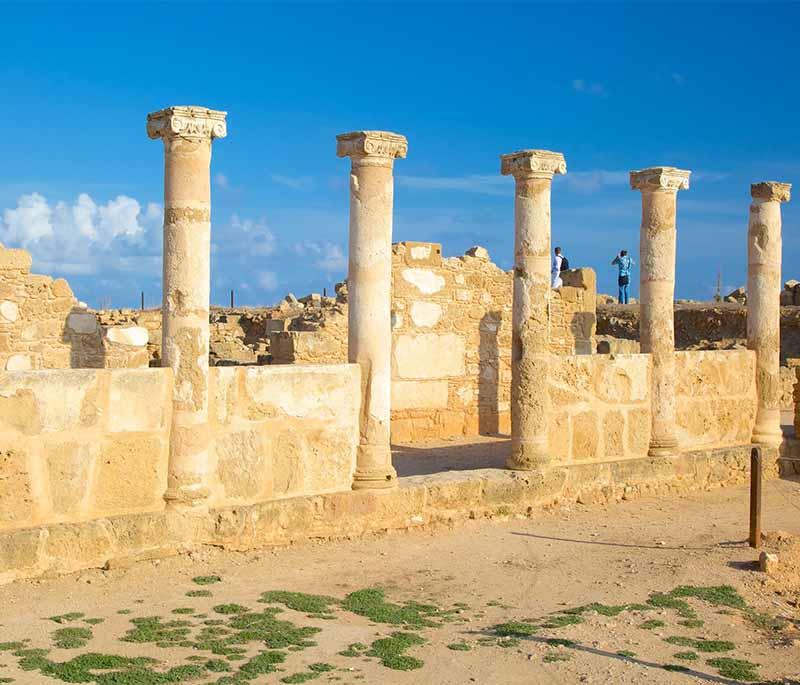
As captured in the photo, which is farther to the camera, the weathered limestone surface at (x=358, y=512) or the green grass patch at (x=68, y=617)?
the weathered limestone surface at (x=358, y=512)

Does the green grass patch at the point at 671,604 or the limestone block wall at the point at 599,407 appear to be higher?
the limestone block wall at the point at 599,407

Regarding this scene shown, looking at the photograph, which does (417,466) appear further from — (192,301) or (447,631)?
(447,631)

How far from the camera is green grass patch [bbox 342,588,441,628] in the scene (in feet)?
22.5

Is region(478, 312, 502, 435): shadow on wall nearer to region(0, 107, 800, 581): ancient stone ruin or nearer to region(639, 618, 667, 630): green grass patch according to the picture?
region(0, 107, 800, 581): ancient stone ruin

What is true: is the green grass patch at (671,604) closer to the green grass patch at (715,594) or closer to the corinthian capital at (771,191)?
the green grass patch at (715,594)

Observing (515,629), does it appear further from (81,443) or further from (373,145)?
(373,145)

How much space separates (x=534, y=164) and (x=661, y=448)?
3.69 meters

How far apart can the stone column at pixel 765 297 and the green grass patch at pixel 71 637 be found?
947 cm

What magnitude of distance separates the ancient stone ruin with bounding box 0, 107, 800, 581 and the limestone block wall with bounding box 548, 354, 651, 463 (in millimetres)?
22

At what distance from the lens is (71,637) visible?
6.18 metres

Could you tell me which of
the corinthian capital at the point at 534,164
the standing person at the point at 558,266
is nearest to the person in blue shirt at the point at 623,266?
the standing person at the point at 558,266

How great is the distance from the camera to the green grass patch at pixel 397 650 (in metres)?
5.99

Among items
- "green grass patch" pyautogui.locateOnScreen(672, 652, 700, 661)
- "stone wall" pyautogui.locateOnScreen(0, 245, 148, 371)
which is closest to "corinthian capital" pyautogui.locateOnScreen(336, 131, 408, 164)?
"green grass patch" pyautogui.locateOnScreen(672, 652, 700, 661)

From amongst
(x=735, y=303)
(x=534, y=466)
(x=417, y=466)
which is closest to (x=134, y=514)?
(x=534, y=466)
